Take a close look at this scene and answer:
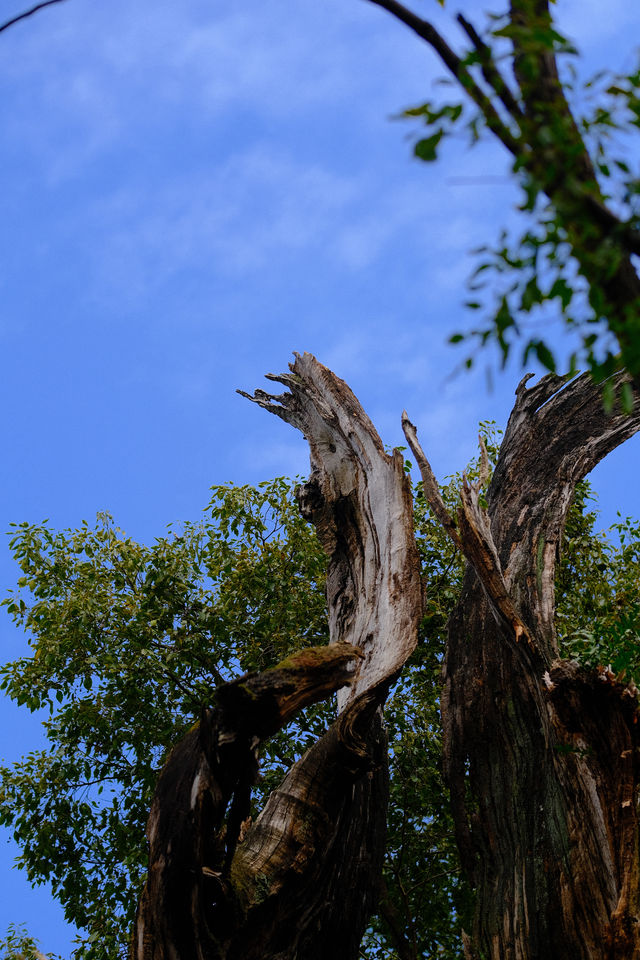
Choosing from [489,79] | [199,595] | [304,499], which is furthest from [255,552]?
[489,79]

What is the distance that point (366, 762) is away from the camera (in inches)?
301

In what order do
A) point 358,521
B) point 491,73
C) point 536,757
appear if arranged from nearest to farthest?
point 491,73
point 536,757
point 358,521

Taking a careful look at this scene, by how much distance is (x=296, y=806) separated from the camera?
7.49 m

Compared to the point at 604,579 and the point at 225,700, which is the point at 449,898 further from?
the point at 225,700

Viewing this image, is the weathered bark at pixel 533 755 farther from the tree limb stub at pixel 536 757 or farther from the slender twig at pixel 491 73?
the slender twig at pixel 491 73

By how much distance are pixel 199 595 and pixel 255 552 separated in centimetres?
108

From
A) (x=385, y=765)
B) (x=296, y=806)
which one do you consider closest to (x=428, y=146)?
(x=296, y=806)

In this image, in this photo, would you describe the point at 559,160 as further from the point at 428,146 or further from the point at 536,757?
the point at 536,757

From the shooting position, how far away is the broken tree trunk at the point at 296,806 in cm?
648

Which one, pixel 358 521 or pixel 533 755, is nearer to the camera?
pixel 533 755

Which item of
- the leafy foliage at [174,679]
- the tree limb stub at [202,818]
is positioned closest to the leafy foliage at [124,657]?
the leafy foliage at [174,679]

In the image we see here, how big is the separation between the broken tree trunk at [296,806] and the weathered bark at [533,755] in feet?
3.25

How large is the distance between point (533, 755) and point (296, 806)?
3093 millimetres

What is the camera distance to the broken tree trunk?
6.48 m
